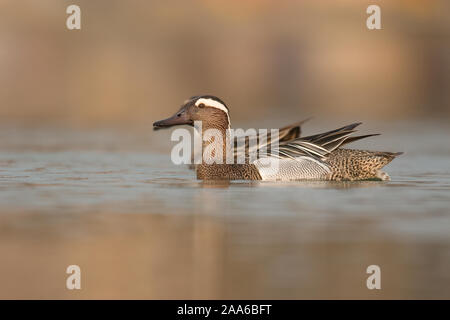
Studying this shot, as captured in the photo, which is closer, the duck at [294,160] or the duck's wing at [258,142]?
the duck at [294,160]

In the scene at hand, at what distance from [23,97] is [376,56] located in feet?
30.6

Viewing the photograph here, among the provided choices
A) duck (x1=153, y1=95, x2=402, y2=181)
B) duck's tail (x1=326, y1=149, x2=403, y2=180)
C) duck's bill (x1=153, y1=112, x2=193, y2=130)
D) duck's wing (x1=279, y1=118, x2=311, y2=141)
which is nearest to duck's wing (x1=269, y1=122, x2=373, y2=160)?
duck (x1=153, y1=95, x2=402, y2=181)

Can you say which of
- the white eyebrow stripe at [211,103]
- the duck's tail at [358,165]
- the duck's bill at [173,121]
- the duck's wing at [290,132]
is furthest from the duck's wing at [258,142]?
the duck's tail at [358,165]

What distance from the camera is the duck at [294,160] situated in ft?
37.0

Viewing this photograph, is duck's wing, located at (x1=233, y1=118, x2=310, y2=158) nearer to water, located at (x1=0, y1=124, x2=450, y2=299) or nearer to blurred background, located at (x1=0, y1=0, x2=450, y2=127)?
water, located at (x1=0, y1=124, x2=450, y2=299)

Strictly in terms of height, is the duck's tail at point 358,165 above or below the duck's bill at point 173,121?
below

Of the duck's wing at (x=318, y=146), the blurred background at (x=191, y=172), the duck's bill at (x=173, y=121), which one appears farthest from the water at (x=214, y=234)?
the duck's bill at (x=173, y=121)

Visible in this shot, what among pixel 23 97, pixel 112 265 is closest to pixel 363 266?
pixel 112 265

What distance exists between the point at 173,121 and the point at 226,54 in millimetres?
17444

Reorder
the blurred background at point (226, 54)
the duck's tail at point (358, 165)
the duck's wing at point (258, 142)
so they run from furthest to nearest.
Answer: the blurred background at point (226, 54), the duck's wing at point (258, 142), the duck's tail at point (358, 165)

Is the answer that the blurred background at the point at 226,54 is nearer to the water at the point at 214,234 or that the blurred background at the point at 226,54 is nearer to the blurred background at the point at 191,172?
the blurred background at the point at 191,172

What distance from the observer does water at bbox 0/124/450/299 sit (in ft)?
20.8

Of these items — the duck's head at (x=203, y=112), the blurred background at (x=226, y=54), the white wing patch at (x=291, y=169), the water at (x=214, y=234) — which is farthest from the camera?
the blurred background at (x=226, y=54)

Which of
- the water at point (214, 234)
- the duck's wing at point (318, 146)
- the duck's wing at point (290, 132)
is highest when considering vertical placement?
the duck's wing at point (290, 132)
